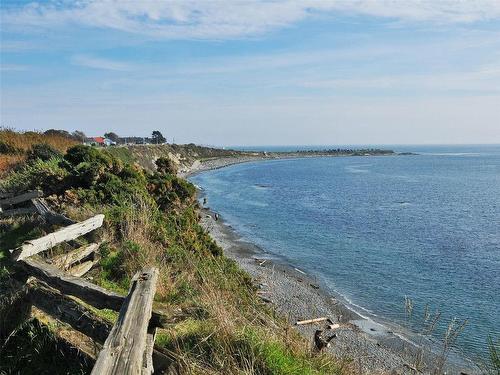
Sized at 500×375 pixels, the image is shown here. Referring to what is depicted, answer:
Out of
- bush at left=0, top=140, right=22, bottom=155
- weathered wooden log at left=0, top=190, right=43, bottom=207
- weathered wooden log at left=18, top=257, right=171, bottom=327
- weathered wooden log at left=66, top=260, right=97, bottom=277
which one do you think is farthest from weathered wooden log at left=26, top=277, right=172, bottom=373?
bush at left=0, top=140, right=22, bottom=155

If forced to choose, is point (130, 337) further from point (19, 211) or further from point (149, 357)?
point (19, 211)

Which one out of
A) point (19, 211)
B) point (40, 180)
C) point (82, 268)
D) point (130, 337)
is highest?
point (40, 180)

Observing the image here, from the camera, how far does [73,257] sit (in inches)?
336

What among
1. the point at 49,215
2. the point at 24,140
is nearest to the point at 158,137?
the point at 24,140

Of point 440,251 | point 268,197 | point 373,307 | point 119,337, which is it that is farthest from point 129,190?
point 268,197

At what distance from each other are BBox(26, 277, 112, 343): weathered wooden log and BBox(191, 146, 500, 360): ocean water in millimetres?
12793

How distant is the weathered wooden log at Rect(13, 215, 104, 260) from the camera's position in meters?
7.35

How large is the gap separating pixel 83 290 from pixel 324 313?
15641mm

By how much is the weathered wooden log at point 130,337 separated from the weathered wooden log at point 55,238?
2.91m

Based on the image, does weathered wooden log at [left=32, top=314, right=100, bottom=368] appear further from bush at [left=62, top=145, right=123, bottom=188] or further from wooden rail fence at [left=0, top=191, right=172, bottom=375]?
bush at [left=62, top=145, right=123, bottom=188]

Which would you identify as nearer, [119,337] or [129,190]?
[119,337]

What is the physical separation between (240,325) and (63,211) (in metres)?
8.31

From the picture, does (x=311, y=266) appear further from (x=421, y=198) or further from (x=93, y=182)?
(x=421, y=198)

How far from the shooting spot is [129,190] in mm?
14500
